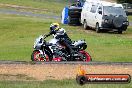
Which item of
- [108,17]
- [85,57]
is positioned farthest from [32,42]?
[85,57]

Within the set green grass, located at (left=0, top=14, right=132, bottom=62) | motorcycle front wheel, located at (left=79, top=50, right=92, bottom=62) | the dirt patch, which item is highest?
the dirt patch

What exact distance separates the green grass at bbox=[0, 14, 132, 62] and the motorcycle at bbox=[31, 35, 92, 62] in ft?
6.21

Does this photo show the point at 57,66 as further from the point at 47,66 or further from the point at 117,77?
the point at 117,77

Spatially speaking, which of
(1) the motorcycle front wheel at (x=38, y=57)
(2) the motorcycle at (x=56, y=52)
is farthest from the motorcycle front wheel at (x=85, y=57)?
(1) the motorcycle front wheel at (x=38, y=57)

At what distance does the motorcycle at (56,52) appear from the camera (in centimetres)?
1565

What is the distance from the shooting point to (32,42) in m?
25.2

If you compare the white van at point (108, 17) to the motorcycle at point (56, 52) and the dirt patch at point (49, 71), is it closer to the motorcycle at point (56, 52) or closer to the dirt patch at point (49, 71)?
the motorcycle at point (56, 52)

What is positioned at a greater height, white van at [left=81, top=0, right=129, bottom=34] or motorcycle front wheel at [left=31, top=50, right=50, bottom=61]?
motorcycle front wheel at [left=31, top=50, right=50, bottom=61]

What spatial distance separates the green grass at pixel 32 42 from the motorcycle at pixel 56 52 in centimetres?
189

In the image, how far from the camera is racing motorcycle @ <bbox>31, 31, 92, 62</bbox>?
15.6m

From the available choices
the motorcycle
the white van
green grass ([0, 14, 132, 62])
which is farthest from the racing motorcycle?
the white van

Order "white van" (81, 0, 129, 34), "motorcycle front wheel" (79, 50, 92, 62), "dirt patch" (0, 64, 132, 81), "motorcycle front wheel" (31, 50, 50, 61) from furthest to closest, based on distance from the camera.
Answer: "white van" (81, 0, 129, 34) < "motorcycle front wheel" (79, 50, 92, 62) < "motorcycle front wheel" (31, 50, 50, 61) < "dirt patch" (0, 64, 132, 81)

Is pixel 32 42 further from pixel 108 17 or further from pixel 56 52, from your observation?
pixel 56 52

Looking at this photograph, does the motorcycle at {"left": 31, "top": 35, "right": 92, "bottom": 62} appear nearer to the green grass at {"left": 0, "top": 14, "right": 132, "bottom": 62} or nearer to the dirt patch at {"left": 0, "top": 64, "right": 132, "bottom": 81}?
the dirt patch at {"left": 0, "top": 64, "right": 132, "bottom": 81}
